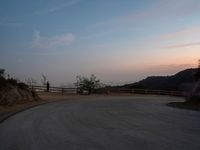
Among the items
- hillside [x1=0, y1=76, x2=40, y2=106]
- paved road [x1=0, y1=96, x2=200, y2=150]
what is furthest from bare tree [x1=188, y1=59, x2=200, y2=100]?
paved road [x1=0, y1=96, x2=200, y2=150]

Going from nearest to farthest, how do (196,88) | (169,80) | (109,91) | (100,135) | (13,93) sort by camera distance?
(100,135) < (13,93) < (196,88) < (109,91) < (169,80)

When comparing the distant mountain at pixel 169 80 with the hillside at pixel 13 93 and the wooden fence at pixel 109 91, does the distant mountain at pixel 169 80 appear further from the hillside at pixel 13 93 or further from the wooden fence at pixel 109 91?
the hillside at pixel 13 93

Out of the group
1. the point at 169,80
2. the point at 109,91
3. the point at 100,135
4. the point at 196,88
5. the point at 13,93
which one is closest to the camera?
the point at 100,135

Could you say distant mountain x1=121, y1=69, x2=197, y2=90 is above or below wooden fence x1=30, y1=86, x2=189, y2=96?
above

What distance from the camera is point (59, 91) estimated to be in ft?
171

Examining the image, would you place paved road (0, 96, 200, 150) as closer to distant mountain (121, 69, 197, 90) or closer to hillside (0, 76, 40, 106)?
hillside (0, 76, 40, 106)

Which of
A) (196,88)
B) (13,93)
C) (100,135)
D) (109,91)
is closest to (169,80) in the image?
(109,91)

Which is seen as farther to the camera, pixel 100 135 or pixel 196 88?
pixel 196 88

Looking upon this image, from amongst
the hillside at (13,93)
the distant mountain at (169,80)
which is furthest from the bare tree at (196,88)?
the distant mountain at (169,80)

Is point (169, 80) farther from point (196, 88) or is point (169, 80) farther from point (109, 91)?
point (196, 88)

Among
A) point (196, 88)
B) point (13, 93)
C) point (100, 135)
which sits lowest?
point (100, 135)

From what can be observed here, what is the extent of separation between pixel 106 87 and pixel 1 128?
44924 mm

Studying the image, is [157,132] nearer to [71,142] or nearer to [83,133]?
[83,133]

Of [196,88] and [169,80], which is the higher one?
[169,80]
